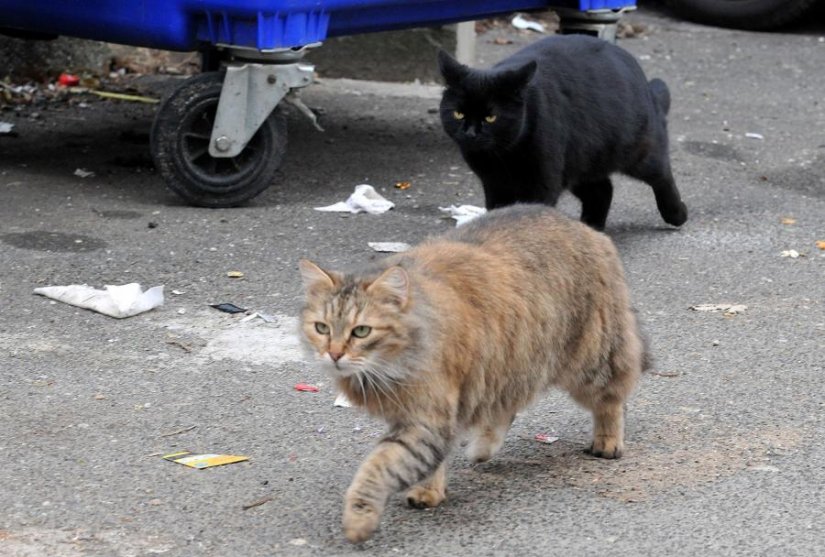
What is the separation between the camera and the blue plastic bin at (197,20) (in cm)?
617

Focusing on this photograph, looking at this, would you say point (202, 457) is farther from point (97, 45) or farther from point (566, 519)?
point (97, 45)

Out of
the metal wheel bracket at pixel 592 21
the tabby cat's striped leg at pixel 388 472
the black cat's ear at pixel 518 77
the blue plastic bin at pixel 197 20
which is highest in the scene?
the blue plastic bin at pixel 197 20

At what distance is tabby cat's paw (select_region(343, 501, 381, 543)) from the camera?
10.6ft

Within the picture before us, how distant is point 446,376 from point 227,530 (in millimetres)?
697

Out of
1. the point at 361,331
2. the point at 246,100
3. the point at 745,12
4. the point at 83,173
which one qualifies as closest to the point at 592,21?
the point at 246,100

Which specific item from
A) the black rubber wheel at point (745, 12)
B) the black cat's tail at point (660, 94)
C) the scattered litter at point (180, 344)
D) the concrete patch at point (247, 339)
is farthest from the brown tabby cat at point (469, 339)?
the black rubber wheel at point (745, 12)

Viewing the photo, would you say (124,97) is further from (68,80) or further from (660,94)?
(660,94)

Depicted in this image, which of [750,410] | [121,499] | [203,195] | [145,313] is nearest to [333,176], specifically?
[203,195]

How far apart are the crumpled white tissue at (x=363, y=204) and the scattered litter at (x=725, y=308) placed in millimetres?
1916

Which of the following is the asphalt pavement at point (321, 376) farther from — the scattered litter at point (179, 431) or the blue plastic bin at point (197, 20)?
the blue plastic bin at point (197, 20)

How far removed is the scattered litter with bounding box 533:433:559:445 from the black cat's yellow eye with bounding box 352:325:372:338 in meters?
1.03

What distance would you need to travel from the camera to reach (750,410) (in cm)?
434

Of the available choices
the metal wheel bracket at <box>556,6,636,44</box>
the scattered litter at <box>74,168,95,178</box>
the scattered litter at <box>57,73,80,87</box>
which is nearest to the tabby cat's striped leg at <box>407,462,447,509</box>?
the scattered litter at <box>74,168,95,178</box>

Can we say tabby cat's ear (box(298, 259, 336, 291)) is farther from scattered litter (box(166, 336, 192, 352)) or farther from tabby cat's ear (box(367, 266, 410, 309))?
scattered litter (box(166, 336, 192, 352))
